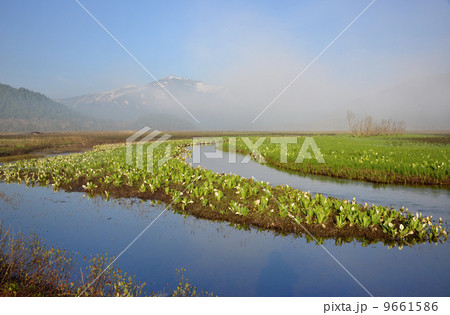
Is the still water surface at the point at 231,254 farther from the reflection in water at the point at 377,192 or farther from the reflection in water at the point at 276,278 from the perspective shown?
the reflection in water at the point at 377,192

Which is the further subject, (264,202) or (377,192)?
(377,192)

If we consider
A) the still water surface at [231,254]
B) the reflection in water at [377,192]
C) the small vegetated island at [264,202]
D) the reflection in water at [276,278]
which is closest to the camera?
the reflection in water at [276,278]

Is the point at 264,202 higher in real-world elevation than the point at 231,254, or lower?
higher

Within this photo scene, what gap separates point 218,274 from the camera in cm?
Answer: 694

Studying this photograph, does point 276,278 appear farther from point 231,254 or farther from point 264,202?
point 264,202

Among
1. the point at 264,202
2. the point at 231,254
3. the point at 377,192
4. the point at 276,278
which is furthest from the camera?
the point at 377,192

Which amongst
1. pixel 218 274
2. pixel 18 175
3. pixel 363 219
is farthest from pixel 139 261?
pixel 18 175

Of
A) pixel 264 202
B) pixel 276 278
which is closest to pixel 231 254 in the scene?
pixel 276 278

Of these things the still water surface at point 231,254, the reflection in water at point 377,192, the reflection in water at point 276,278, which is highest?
the reflection in water at point 377,192

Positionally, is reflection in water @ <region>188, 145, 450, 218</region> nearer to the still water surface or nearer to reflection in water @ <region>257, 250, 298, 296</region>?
the still water surface

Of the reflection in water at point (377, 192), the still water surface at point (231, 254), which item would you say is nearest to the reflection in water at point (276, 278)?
the still water surface at point (231, 254)

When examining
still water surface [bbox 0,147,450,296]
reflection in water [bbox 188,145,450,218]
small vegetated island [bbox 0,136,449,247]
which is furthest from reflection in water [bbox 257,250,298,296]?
reflection in water [bbox 188,145,450,218]

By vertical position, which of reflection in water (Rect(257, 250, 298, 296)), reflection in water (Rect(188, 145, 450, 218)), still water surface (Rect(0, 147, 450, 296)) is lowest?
reflection in water (Rect(257, 250, 298, 296))
